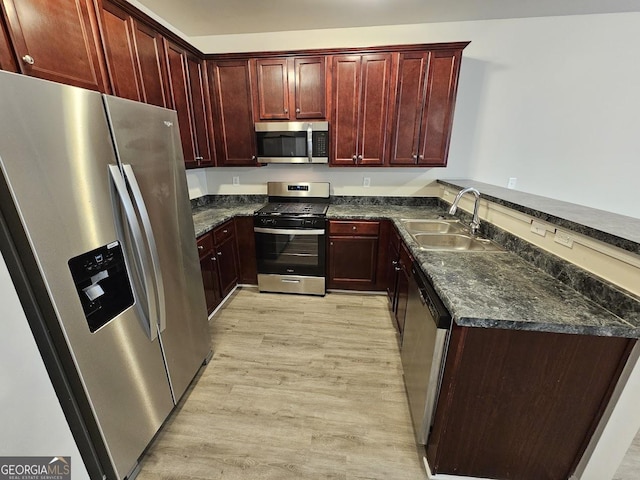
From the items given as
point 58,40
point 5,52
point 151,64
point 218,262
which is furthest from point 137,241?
point 151,64

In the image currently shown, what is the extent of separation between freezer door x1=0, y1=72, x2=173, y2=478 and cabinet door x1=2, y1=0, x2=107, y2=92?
50cm

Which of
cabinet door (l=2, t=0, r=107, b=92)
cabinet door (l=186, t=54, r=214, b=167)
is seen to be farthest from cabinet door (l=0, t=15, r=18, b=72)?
cabinet door (l=186, t=54, r=214, b=167)

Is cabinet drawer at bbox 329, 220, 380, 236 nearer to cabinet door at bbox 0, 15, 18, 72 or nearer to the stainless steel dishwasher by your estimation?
the stainless steel dishwasher

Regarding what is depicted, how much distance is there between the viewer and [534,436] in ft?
3.84

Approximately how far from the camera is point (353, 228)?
274cm

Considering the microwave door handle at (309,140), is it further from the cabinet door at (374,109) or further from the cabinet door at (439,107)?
the cabinet door at (439,107)

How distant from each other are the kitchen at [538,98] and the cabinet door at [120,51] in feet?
4.44

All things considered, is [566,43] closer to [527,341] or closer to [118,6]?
[527,341]

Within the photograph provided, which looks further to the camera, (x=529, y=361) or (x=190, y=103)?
(x=190, y=103)

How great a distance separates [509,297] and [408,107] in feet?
6.93

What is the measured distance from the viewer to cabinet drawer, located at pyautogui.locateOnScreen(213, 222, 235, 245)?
251 centimetres

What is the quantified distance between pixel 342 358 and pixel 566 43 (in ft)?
11.8

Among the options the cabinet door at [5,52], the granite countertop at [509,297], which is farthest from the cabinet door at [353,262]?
the cabinet door at [5,52]

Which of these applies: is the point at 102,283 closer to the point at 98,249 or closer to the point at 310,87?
the point at 98,249
